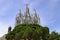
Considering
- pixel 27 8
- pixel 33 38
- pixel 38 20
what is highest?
pixel 27 8

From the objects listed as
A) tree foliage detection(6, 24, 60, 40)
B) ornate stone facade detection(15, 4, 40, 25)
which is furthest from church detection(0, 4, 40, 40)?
tree foliage detection(6, 24, 60, 40)

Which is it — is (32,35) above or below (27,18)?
below

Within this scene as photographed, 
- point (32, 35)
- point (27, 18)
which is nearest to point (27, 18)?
point (27, 18)

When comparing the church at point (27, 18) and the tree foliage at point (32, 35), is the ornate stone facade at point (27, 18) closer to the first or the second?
the church at point (27, 18)

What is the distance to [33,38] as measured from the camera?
37938 millimetres

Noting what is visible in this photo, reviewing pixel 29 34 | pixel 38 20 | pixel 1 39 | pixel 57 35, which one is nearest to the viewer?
pixel 29 34

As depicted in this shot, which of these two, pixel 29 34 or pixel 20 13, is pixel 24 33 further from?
pixel 20 13

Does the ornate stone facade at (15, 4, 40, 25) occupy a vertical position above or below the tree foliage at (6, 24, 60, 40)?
above

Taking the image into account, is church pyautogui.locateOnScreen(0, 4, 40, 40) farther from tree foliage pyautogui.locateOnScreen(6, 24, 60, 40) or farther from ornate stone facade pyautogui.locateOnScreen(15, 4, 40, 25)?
tree foliage pyautogui.locateOnScreen(6, 24, 60, 40)

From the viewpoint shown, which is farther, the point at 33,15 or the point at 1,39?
the point at 33,15

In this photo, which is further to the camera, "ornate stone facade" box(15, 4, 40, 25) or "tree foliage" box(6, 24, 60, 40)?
"ornate stone facade" box(15, 4, 40, 25)

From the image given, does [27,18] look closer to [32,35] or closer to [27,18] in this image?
[27,18]

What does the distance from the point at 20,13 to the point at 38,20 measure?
15.7 meters

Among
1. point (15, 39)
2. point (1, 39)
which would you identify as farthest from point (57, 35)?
point (1, 39)
